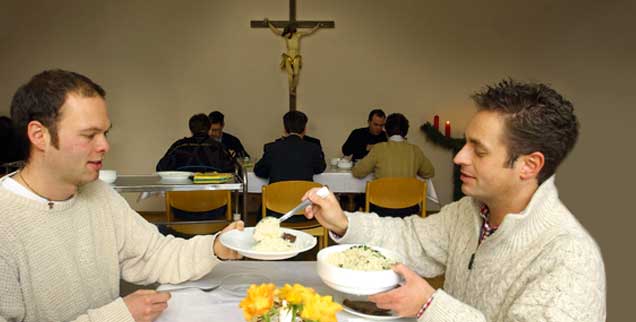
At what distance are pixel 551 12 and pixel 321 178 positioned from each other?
3970 millimetres

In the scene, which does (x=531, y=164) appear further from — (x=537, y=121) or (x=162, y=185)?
(x=162, y=185)

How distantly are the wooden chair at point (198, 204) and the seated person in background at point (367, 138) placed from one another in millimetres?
1955

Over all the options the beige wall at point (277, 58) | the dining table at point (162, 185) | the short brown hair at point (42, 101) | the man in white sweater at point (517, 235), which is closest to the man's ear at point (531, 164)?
the man in white sweater at point (517, 235)

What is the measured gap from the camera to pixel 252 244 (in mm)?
1457

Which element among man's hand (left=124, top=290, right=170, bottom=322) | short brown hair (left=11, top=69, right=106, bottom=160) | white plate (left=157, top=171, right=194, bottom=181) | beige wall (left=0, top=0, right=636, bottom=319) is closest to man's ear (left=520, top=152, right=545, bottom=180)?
man's hand (left=124, top=290, right=170, bottom=322)

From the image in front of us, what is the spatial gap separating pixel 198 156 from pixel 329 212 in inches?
93.4

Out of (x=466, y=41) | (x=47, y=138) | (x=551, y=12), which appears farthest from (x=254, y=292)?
(x=551, y=12)

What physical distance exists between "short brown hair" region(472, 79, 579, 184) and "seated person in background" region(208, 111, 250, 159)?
3998 millimetres

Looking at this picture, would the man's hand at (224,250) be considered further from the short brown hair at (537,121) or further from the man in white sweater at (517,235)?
the short brown hair at (537,121)

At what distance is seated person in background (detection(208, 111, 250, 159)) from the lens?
5098mm

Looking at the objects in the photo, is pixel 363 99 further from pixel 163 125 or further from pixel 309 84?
pixel 163 125

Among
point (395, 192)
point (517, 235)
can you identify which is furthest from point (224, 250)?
point (395, 192)

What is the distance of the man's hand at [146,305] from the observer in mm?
1205

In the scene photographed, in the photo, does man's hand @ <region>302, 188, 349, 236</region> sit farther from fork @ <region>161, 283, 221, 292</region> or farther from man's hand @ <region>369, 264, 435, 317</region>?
man's hand @ <region>369, 264, 435, 317</region>
